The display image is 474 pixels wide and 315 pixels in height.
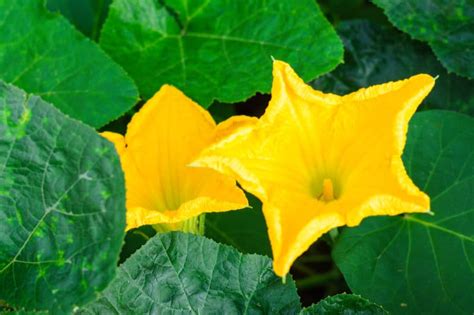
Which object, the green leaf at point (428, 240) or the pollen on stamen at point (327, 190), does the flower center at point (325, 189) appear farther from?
the green leaf at point (428, 240)

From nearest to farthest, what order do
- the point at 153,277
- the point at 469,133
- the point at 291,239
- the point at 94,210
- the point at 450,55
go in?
1. the point at 291,239
2. the point at 94,210
3. the point at 153,277
4. the point at 469,133
5. the point at 450,55

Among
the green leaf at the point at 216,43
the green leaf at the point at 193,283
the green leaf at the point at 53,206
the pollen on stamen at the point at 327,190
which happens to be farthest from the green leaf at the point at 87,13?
the pollen on stamen at the point at 327,190

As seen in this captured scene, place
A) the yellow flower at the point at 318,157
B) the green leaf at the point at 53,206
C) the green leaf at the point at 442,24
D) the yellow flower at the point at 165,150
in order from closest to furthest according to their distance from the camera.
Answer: the yellow flower at the point at 318,157, the green leaf at the point at 53,206, the yellow flower at the point at 165,150, the green leaf at the point at 442,24

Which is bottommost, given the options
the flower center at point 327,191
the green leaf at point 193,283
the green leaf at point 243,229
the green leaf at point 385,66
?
the green leaf at point 243,229

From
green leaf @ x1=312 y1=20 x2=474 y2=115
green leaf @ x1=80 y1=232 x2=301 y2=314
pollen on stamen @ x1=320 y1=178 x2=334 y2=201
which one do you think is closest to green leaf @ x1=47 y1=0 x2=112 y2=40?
green leaf @ x1=312 y1=20 x2=474 y2=115

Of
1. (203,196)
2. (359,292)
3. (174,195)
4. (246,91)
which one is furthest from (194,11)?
(359,292)

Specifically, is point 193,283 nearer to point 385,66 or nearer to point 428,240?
point 428,240

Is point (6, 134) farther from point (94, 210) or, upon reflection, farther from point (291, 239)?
point (291, 239)
